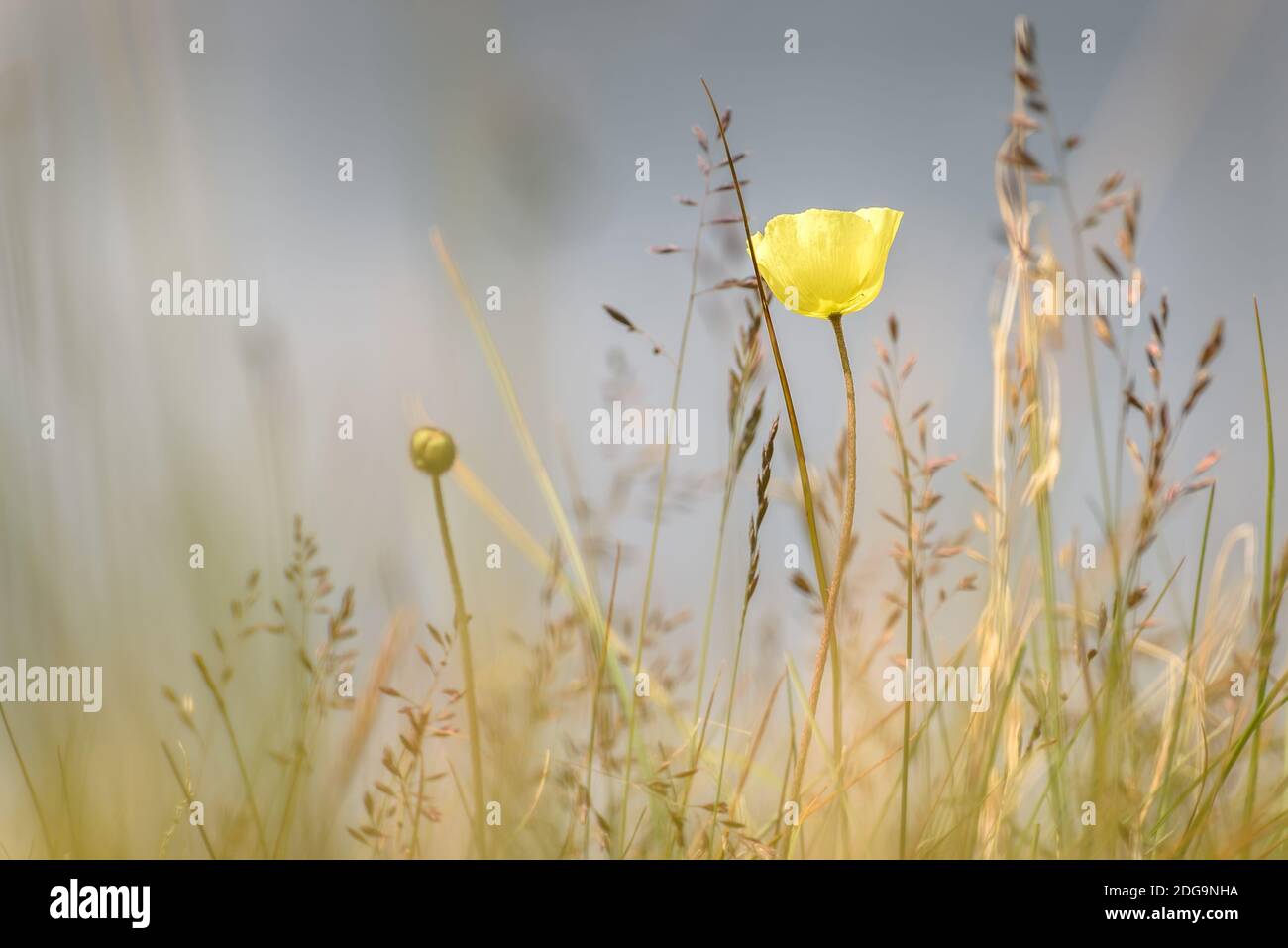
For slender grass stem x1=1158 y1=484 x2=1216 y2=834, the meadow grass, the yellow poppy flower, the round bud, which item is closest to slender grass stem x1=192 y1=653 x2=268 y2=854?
the meadow grass

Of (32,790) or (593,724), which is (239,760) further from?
(593,724)

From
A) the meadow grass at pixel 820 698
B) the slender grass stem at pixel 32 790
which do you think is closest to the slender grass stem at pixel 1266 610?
the meadow grass at pixel 820 698

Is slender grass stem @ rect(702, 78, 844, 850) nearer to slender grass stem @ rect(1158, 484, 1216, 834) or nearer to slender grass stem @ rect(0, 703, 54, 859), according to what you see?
slender grass stem @ rect(1158, 484, 1216, 834)

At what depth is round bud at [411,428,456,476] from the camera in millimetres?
689

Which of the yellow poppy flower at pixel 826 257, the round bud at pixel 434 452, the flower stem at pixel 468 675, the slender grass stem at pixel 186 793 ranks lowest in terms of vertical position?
the slender grass stem at pixel 186 793

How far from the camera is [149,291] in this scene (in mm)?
914

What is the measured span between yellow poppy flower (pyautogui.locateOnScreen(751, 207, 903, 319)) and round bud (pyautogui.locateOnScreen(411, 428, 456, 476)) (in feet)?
1.05

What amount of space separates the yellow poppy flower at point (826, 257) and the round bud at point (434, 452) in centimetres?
32

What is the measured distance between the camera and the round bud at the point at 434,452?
0.69 meters

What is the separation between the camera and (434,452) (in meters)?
0.69

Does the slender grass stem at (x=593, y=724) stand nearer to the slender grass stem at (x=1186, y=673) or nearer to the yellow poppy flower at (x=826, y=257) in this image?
the yellow poppy flower at (x=826, y=257)

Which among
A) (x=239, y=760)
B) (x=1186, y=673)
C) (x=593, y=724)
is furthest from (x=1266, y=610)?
(x=239, y=760)
